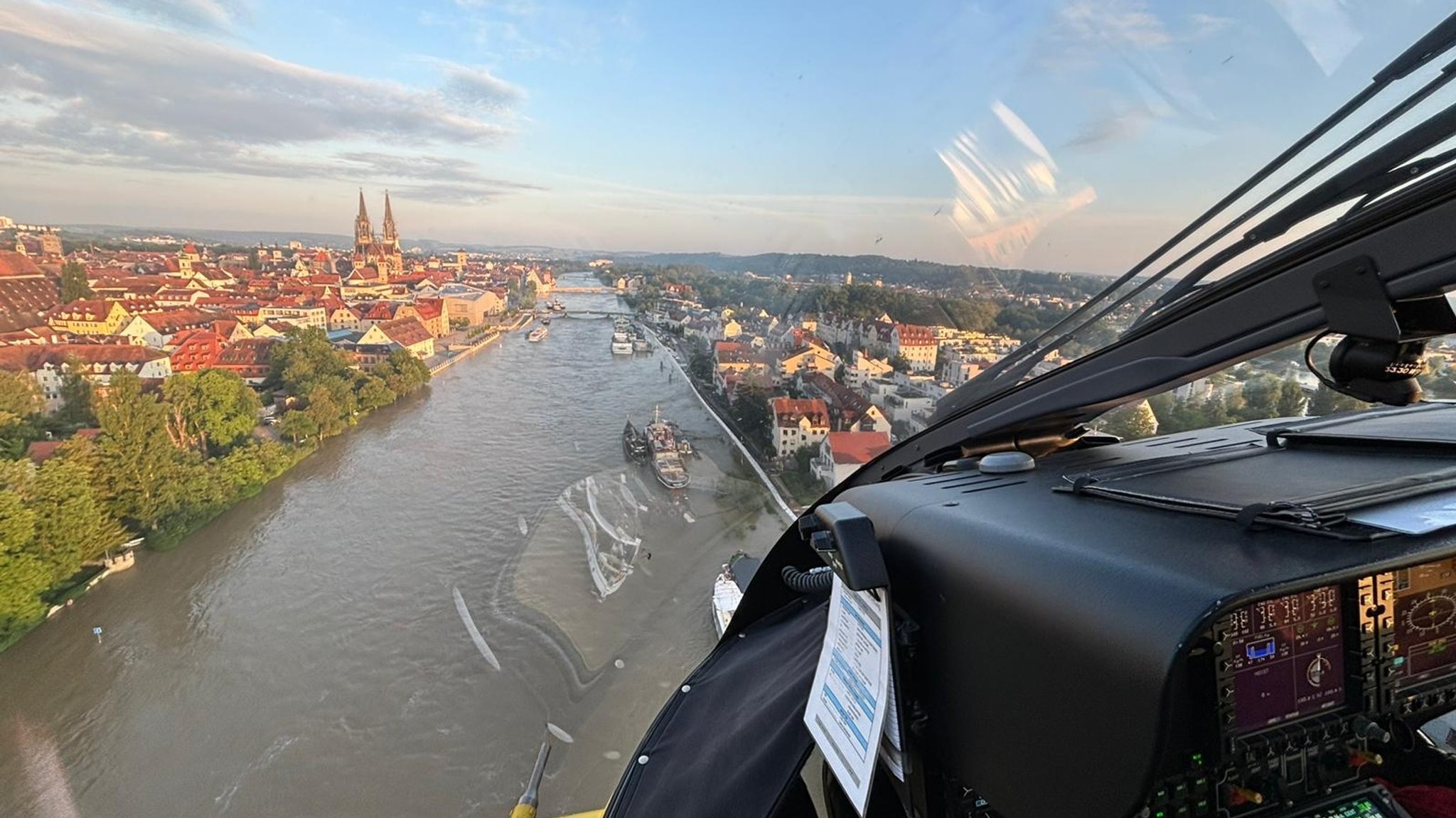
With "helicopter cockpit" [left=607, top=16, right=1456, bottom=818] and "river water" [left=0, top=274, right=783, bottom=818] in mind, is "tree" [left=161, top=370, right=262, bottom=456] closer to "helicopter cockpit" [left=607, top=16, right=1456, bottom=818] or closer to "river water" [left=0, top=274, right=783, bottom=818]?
"river water" [left=0, top=274, right=783, bottom=818]

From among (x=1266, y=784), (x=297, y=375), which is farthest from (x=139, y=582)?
(x=1266, y=784)

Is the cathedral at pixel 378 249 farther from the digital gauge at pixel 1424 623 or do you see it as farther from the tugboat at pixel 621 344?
the digital gauge at pixel 1424 623

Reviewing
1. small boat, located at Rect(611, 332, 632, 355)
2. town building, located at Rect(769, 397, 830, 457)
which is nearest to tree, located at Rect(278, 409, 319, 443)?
small boat, located at Rect(611, 332, 632, 355)

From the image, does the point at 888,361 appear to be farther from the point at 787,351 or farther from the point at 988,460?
the point at 988,460

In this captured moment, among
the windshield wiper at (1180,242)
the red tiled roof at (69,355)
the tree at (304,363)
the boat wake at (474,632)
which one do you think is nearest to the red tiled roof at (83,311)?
the red tiled roof at (69,355)

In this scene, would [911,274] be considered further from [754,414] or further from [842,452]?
[754,414]
